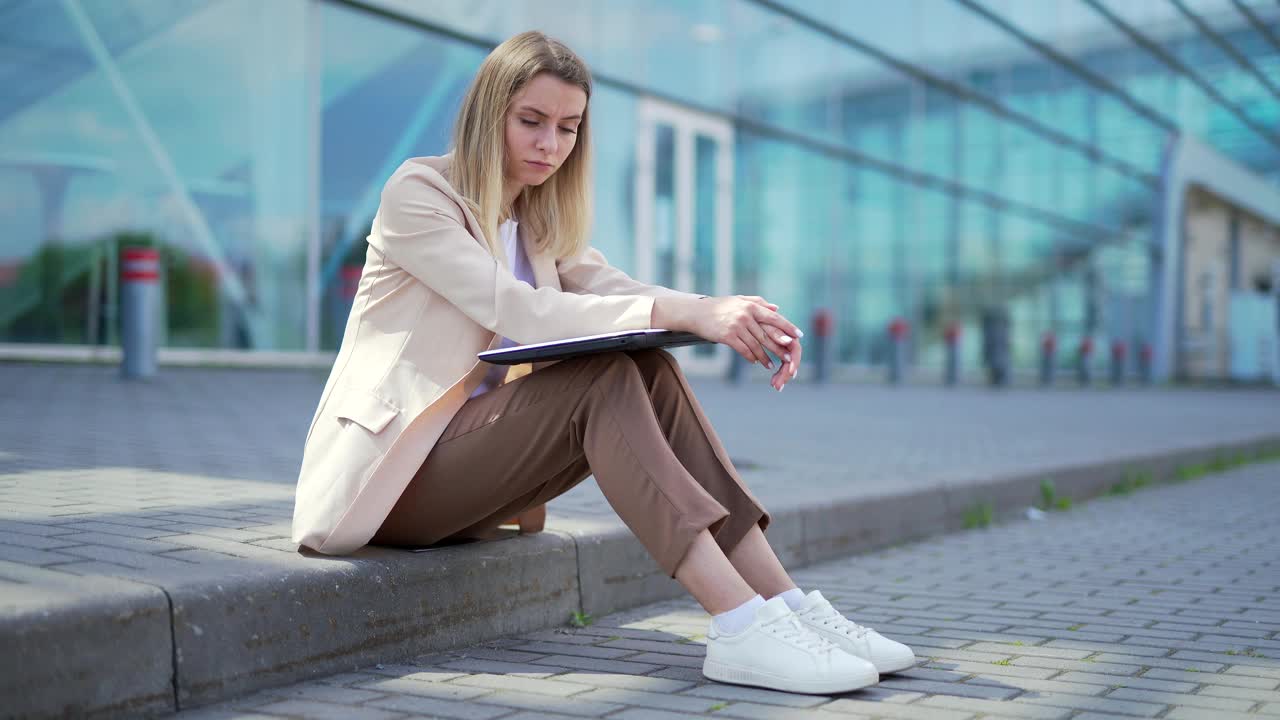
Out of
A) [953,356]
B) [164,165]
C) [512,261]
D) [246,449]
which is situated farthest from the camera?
[953,356]

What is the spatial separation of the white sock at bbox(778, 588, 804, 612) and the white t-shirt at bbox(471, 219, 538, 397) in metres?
0.83

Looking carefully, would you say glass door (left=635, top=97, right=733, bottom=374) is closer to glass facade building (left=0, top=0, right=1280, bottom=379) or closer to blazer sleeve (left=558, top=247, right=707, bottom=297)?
glass facade building (left=0, top=0, right=1280, bottom=379)

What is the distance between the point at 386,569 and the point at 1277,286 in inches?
1395

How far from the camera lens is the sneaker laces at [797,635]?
8.30ft

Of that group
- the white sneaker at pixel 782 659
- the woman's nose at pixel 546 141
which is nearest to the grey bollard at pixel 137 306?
the woman's nose at pixel 546 141

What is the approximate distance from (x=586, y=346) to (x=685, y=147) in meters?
15.1

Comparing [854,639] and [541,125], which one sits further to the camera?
[541,125]

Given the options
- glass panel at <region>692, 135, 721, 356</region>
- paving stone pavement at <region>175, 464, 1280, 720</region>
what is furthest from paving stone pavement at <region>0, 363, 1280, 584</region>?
glass panel at <region>692, 135, 721, 356</region>

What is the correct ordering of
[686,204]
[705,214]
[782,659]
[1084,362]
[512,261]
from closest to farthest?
[782,659] → [512,261] → [686,204] → [705,214] → [1084,362]

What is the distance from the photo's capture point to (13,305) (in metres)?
10.8

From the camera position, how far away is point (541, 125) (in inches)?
115

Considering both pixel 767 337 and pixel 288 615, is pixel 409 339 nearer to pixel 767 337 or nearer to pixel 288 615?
pixel 288 615

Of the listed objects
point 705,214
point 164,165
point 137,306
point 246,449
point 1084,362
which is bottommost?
point 246,449

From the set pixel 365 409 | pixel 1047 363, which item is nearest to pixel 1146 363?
pixel 1047 363
